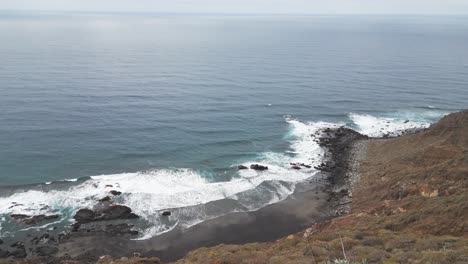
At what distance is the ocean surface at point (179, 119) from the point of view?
56.2 meters

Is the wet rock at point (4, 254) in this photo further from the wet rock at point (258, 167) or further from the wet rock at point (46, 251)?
the wet rock at point (258, 167)

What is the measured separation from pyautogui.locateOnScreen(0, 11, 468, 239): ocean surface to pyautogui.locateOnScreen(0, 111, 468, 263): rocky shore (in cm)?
258

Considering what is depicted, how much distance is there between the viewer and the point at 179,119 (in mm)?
85562

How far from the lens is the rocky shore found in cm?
3212

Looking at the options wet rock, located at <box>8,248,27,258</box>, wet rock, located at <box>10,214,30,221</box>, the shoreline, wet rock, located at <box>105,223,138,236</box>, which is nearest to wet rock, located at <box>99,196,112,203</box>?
the shoreline

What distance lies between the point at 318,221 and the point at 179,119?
4449 cm

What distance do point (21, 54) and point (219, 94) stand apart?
8958 centimetres

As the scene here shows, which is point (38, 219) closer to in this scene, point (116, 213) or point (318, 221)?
point (116, 213)

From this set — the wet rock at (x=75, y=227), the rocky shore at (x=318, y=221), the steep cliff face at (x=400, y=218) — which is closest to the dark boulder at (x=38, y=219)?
the rocky shore at (x=318, y=221)

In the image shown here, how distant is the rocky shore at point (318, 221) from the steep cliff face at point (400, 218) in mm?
147

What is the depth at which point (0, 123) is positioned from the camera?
246 ft

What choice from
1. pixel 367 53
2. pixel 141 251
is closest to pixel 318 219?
pixel 141 251

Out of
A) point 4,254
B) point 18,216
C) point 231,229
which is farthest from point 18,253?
point 231,229

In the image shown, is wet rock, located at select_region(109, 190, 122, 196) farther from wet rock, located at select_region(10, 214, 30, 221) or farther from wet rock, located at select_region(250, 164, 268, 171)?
wet rock, located at select_region(250, 164, 268, 171)
